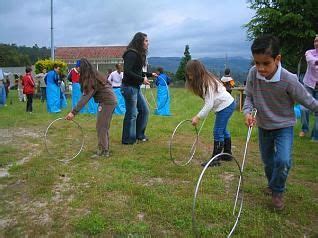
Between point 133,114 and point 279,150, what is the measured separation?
14.3 feet

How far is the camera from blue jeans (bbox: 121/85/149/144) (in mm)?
8344

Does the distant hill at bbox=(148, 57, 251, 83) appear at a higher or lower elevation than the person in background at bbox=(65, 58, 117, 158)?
higher

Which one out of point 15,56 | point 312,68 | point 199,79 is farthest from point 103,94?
point 15,56

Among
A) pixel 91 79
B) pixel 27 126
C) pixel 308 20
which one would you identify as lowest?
pixel 27 126

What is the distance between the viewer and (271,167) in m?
5.02

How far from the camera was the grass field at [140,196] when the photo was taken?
4164mm

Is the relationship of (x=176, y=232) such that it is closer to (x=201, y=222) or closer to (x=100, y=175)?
(x=201, y=222)

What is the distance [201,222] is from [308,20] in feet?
70.9

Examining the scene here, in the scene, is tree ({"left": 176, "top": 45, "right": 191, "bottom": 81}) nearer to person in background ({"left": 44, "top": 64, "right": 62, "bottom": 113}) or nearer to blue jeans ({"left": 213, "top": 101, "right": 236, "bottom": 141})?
person in background ({"left": 44, "top": 64, "right": 62, "bottom": 113})

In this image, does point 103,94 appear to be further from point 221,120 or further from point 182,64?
point 182,64

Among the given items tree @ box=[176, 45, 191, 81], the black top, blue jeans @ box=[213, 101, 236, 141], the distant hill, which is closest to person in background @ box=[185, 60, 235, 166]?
blue jeans @ box=[213, 101, 236, 141]

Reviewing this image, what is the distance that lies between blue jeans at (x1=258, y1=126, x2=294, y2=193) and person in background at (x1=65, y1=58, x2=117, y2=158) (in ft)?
11.0

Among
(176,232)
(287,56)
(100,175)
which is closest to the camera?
(176,232)

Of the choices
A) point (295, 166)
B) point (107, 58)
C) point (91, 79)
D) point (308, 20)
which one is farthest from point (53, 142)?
point (107, 58)
